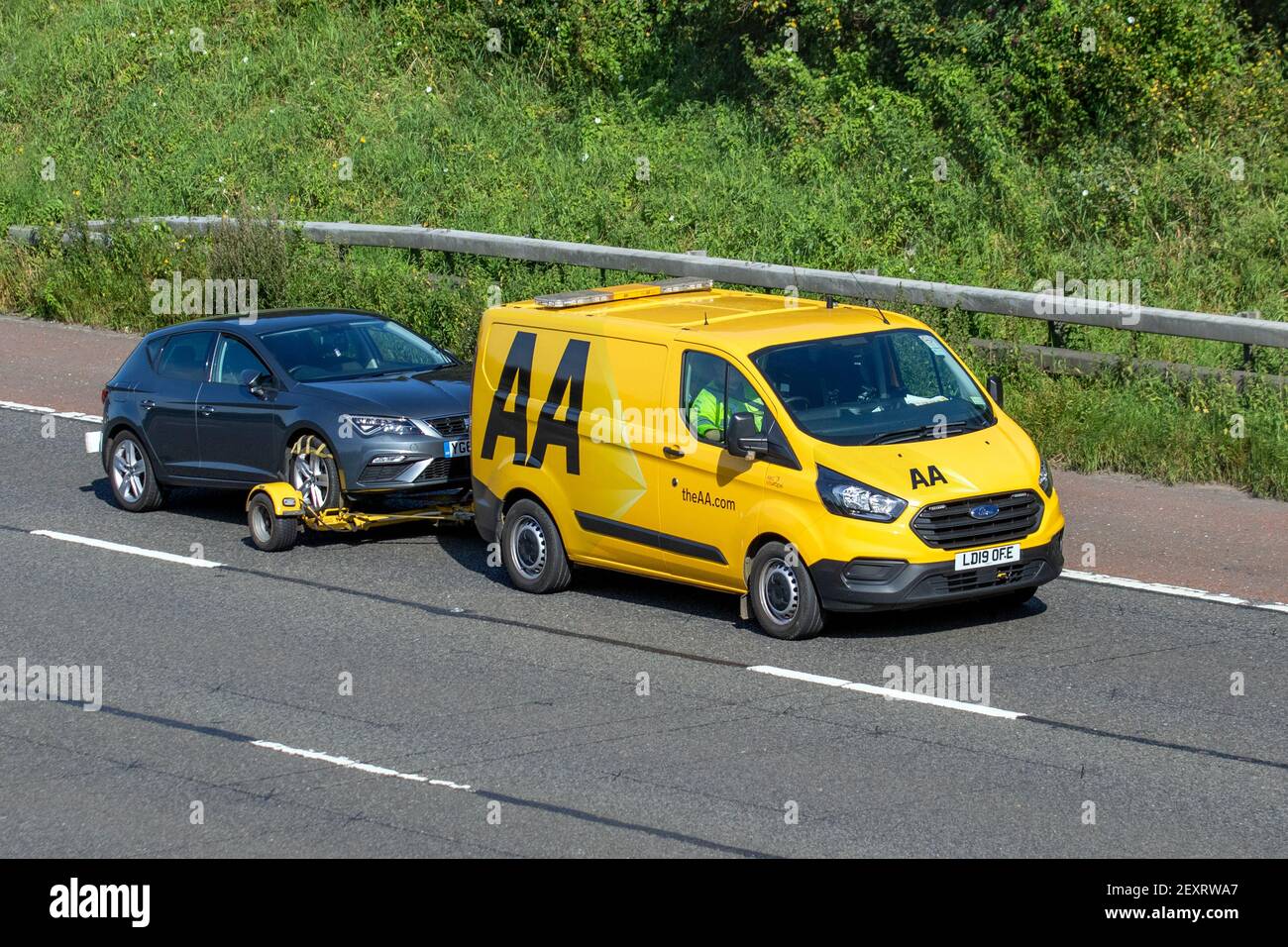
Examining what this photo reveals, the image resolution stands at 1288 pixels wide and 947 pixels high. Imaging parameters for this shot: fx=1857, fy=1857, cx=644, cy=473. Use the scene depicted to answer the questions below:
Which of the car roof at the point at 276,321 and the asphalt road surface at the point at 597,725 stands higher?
the car roof at the point at 276,321

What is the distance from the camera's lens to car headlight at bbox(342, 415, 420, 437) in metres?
14.3

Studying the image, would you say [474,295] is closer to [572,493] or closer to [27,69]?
[572,493]

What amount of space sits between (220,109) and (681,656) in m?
19.6

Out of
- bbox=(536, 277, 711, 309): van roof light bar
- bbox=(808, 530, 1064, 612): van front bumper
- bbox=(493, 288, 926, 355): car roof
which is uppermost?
bbox=(536, 277, 711, 309): van roof light bar

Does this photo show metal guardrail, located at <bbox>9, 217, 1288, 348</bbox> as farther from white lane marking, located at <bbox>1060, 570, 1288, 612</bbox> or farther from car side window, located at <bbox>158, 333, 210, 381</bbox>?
car side window, located at <bbox>158, 333, 210, 381</bbox>

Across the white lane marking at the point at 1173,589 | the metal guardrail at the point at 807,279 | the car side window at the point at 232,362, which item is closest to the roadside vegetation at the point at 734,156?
the metal guardrail at the point at 807,279

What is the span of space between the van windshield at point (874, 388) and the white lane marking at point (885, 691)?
153cm

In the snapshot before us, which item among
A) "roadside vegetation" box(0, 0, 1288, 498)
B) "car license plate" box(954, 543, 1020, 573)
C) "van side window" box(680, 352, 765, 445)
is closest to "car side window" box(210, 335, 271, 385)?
"roadside vegetation" box(0, 0, 1288, 498)

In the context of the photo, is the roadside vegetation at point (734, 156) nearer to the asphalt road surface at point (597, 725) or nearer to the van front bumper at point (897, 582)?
the van front bumper at point (897, 582)

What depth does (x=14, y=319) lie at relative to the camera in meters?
25.0

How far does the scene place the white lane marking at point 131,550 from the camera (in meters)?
14.2

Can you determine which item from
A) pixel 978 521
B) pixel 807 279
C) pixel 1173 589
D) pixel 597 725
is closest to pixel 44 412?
pixel 807 279

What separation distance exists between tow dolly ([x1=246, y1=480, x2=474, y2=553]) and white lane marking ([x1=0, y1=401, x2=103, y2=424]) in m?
5.58

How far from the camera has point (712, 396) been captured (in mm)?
11914
